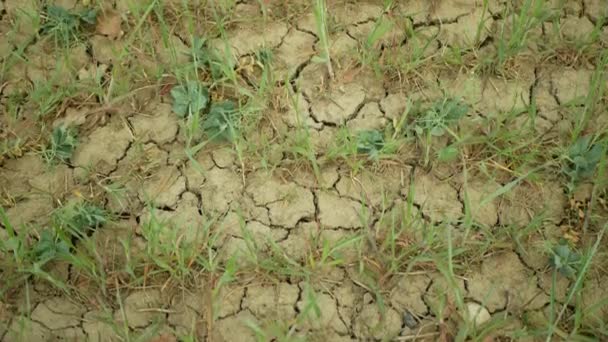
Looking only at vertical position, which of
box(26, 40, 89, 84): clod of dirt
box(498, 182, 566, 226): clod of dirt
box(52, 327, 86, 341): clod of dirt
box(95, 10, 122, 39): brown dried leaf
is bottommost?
box(52, 327, 86, 341): clod of dirt

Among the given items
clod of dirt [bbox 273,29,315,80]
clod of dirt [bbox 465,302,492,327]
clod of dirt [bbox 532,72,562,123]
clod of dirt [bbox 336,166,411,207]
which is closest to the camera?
clod of dirt [bbox 465,302,492,327]

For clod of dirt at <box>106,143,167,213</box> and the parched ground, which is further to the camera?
clod of dirt at <box>106,143,167,213</box>

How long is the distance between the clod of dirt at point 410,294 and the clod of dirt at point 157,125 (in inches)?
43.2

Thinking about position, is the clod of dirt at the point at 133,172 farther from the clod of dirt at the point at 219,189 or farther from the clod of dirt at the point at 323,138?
the clod of dirt at the point at 323,138

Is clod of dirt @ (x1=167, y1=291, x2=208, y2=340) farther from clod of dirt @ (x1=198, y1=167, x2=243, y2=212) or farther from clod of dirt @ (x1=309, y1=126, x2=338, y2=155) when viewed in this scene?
clod of dirt @ (x1=309, y1=126, x2=338, y2=155)

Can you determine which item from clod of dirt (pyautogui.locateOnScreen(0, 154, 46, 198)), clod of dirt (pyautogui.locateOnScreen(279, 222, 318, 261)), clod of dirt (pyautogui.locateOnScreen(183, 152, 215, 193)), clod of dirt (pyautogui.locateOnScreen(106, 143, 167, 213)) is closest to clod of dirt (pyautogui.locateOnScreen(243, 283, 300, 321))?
clod of dirt (pyautogui.locateOnScreen(279, 222, 318, 261))

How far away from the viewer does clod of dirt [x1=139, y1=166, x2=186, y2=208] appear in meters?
2.29

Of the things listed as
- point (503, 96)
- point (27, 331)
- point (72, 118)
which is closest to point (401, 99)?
point (503, 96)

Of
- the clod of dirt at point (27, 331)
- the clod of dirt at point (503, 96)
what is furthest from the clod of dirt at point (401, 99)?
the clod of dirt at point (27, 331)

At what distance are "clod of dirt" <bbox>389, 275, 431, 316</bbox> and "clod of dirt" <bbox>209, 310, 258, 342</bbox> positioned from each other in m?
0.52

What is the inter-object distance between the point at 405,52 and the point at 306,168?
2.26 feet

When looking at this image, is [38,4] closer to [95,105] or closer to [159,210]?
[95,105]

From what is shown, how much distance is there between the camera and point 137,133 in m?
2.42

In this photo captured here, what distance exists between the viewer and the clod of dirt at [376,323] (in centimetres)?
206
